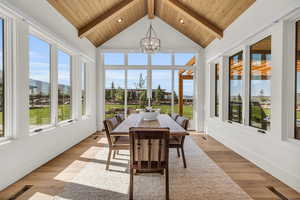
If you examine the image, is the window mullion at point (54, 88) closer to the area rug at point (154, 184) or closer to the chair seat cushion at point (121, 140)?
the area rug at point (154, 184)

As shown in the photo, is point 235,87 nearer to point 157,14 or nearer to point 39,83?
point 157,14

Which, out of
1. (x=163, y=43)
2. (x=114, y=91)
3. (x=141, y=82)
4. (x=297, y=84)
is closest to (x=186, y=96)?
(x=141, y=82)

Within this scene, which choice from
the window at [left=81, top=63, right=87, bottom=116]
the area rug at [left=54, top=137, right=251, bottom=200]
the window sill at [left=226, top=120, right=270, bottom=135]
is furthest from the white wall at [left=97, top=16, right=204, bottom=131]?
the area rug at [left=54, top=137, right=251, bottom=200]

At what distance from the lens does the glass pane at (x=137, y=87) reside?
659cm

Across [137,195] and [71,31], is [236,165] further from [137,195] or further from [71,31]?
[71,31]

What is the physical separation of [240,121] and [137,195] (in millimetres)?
2958

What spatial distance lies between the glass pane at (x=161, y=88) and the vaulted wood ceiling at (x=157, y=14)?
1.53 metres

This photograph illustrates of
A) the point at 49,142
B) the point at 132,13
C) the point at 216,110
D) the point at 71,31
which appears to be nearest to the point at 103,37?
the point at 132,13

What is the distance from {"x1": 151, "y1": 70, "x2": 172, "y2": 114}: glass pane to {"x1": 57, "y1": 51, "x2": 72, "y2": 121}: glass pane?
2829 mm

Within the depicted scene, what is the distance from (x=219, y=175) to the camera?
290cm

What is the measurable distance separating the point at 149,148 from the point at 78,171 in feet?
5.10

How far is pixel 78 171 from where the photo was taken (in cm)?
301

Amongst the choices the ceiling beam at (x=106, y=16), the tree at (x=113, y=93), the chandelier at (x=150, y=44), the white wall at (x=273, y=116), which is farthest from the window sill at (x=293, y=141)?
the tree at (x=113, y=93)

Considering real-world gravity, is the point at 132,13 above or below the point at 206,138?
above
